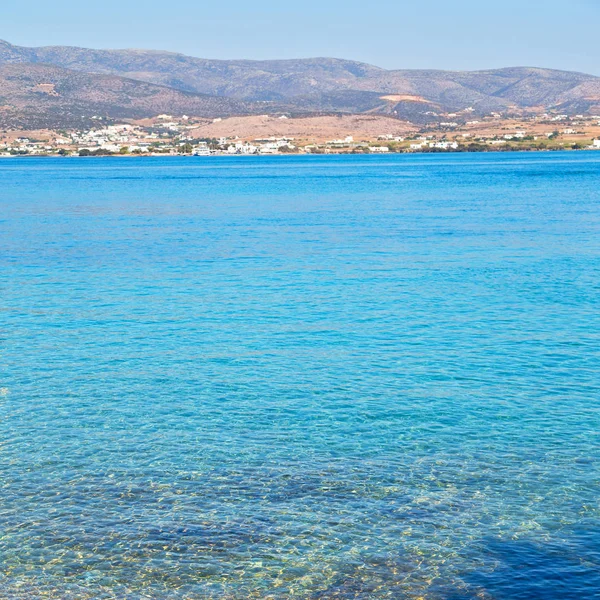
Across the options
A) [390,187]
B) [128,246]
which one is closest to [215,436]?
[128,246]

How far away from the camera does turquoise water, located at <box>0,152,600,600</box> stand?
13.4 metres

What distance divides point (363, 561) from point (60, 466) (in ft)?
22.7

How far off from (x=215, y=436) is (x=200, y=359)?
6642 mm

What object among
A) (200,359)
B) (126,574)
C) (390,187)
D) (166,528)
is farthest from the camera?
(390,187)

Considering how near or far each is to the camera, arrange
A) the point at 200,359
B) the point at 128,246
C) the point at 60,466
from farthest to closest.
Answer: the point at 128,246 < the point at 200,359 < the point at 60,466

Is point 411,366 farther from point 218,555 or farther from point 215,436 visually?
point 218,555

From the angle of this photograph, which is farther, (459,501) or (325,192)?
(325,192)

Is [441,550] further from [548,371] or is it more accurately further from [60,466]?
[548,371]

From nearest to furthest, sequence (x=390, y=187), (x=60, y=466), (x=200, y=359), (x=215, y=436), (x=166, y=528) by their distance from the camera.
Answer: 1. (x=166, y=528)
2. (x=60, y=466)
3. (x=215, y=436)
4. (x=200, y=359)
5. (x=390, y=187)

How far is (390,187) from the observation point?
10938cm

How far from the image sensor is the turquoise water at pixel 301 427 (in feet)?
44.0

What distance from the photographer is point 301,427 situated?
19281 millimetres

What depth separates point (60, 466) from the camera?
56.4 feet

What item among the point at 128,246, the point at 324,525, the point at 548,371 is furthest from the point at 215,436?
the point at 128,246
